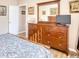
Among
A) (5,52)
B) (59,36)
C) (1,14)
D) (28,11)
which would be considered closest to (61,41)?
(59,36)

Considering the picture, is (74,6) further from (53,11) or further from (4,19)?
(4,19)

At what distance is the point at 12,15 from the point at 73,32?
14.5 ft

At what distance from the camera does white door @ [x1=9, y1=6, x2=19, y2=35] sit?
312 inches

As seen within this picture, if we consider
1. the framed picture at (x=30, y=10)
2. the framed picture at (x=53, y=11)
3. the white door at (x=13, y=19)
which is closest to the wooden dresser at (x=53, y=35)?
the framed picture at (x=53, y=11)

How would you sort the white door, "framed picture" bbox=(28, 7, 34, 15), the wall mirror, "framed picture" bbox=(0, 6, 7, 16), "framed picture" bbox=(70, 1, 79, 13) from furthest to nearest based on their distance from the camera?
the white door < "framed picture" bbox=(0, 6, 7, 16) < "framed picture" bbox=(28, 7, 34, 15) < the wall mirror < "framed picture" bbox=(70, 1, 79, 13)

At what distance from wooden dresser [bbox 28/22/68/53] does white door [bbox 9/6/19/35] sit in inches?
97.0

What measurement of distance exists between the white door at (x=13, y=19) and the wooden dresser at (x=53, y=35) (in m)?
2.46

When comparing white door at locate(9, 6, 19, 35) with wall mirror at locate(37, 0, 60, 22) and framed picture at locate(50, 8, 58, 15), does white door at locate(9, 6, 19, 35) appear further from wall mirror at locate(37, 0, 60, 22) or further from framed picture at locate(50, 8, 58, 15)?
framed picture at locate(50, 8, 58, 15)

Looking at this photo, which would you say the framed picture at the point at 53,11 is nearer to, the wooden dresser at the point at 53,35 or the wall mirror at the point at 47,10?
the wall mirror at the point at 47,10

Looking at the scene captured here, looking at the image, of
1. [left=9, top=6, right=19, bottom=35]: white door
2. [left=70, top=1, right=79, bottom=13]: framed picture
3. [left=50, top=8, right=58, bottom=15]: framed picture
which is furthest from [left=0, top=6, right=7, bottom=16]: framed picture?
[left=70, top=1, right=79, bottom=13]: framed picture

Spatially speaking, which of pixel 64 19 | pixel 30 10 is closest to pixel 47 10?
pixel 64 19

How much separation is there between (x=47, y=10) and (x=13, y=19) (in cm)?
302

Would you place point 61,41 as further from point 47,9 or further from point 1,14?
point 1,14

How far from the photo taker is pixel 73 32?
480 centimetres
